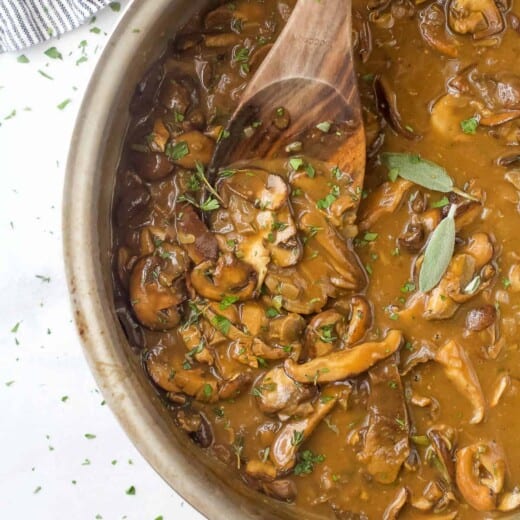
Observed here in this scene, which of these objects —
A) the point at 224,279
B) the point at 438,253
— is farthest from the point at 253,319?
the point at 438,253

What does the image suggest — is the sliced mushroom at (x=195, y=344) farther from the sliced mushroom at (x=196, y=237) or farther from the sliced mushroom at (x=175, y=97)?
the sliced mushroom at (x=175, y=97)

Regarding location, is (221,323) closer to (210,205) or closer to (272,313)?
(272,313)

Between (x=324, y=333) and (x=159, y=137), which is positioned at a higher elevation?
(x=159, y=137)

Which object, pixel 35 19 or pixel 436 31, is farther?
pixel 35 19

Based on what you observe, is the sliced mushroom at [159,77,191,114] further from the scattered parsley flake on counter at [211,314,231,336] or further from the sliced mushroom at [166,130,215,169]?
the scattered parsley flake on counter at [211,314,231,336]

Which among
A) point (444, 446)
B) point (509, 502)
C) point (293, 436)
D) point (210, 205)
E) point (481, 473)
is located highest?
point (210, 205)

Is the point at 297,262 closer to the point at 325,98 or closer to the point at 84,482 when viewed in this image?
the point at 325,98

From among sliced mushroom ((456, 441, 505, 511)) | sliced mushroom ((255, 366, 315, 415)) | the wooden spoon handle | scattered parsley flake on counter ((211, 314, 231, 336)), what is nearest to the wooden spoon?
the wooden spoon handle

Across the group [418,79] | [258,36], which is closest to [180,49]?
[258,36]
